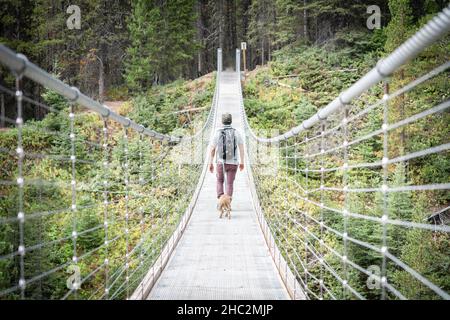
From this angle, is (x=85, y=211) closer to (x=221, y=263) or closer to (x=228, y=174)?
(x=228, y=174)

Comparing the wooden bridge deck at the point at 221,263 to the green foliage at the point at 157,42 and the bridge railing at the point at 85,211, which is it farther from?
the green foliage at the point at 157,42

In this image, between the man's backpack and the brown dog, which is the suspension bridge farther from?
A: the man's backpack

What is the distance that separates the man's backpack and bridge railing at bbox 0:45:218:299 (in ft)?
1.72

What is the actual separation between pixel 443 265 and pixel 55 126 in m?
10.7

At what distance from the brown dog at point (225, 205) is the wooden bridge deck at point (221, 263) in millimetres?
107

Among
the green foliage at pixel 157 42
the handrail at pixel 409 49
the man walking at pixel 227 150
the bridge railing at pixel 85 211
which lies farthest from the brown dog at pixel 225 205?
the green foliage at pixel 157 42

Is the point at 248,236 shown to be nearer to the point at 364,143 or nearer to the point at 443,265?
the point at 443,265

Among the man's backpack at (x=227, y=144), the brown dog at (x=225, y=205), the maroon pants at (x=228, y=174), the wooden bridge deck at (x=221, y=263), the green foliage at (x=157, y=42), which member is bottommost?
the wooden bridge deck at (x=221, y=263)

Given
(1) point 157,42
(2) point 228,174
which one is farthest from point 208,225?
(1) point 157,42

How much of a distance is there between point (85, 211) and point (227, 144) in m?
3.35

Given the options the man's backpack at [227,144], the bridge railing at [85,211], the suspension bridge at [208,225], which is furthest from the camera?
the man's backpack at [227,144]

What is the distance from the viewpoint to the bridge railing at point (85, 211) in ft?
7.17

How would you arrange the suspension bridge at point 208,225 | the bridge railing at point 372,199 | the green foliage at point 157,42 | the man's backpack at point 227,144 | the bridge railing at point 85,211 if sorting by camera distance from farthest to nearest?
the green foliage at point 157,42
the bridge railing at point 372,199
the man's backpack at point 227,144
the bridge railing at point 85,211
the suspension bridge at point 208,225
